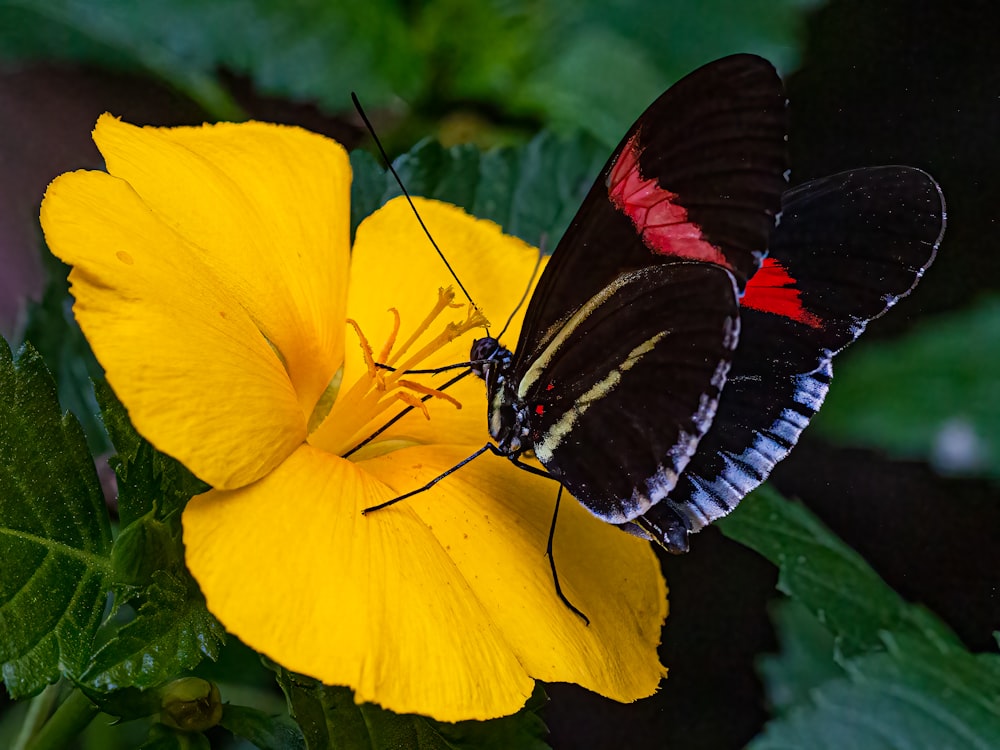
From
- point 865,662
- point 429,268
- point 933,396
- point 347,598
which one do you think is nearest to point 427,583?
point 347,598

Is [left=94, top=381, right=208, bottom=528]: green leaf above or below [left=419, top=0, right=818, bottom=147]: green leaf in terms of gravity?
below

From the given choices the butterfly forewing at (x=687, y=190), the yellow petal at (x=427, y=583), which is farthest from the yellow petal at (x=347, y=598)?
the butterfly forewing at (x=687, y=190)

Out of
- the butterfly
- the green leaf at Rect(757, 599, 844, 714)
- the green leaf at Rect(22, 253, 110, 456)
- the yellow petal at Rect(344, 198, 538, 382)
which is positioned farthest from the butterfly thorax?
the green leaf at Rect(757, 599, 844, 714)

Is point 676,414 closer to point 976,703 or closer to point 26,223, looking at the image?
point 976,703

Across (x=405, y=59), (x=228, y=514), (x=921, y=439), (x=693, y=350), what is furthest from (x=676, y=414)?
(x=921, y=439)

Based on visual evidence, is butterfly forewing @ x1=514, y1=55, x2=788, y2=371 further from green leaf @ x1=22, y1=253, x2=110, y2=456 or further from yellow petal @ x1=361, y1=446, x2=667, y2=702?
green leaf @ x1=22, y1=253, x2=110, y2=456

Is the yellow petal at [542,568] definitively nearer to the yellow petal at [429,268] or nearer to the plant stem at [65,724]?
the yellow petal at [429,268]
